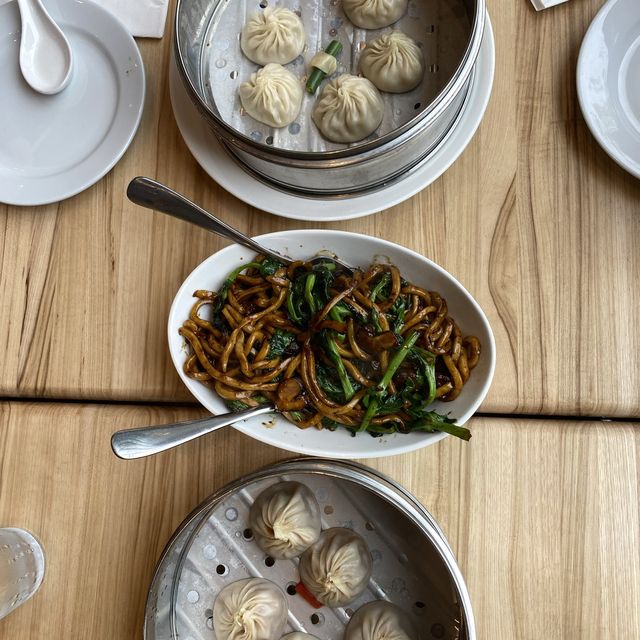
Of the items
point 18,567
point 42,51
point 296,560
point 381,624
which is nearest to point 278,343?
point 296,560

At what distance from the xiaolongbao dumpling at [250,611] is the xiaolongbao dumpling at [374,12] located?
3.62 ft

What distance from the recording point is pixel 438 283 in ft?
3.88

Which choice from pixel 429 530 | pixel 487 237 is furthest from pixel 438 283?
pixel 429 530

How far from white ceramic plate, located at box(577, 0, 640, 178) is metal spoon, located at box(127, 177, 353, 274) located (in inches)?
26.8

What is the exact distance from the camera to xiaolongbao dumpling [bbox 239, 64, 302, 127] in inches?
50.9

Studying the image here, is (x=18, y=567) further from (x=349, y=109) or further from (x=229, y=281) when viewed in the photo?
(x=349, y=109)

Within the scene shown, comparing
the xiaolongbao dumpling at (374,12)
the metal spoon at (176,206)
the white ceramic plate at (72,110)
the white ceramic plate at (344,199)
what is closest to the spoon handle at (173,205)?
the metal spoon at (176,206)

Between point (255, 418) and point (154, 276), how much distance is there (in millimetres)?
374

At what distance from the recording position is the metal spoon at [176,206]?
1154 mm

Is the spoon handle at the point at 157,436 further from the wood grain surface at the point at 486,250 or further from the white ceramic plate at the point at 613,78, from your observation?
the white ceramic plate at the point at 613,78

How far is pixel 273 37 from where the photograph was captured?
1328 mm

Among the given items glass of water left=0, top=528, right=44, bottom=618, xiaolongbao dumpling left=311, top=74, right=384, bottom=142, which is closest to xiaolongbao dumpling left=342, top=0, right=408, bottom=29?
xiaolongbao dumpling left=311, top=74, right=384, bottom=142

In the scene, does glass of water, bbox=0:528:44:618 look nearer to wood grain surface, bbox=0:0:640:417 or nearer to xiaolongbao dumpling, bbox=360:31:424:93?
wood grain surface, bbox=0:0:640:417

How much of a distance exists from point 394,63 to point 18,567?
1188 mm
